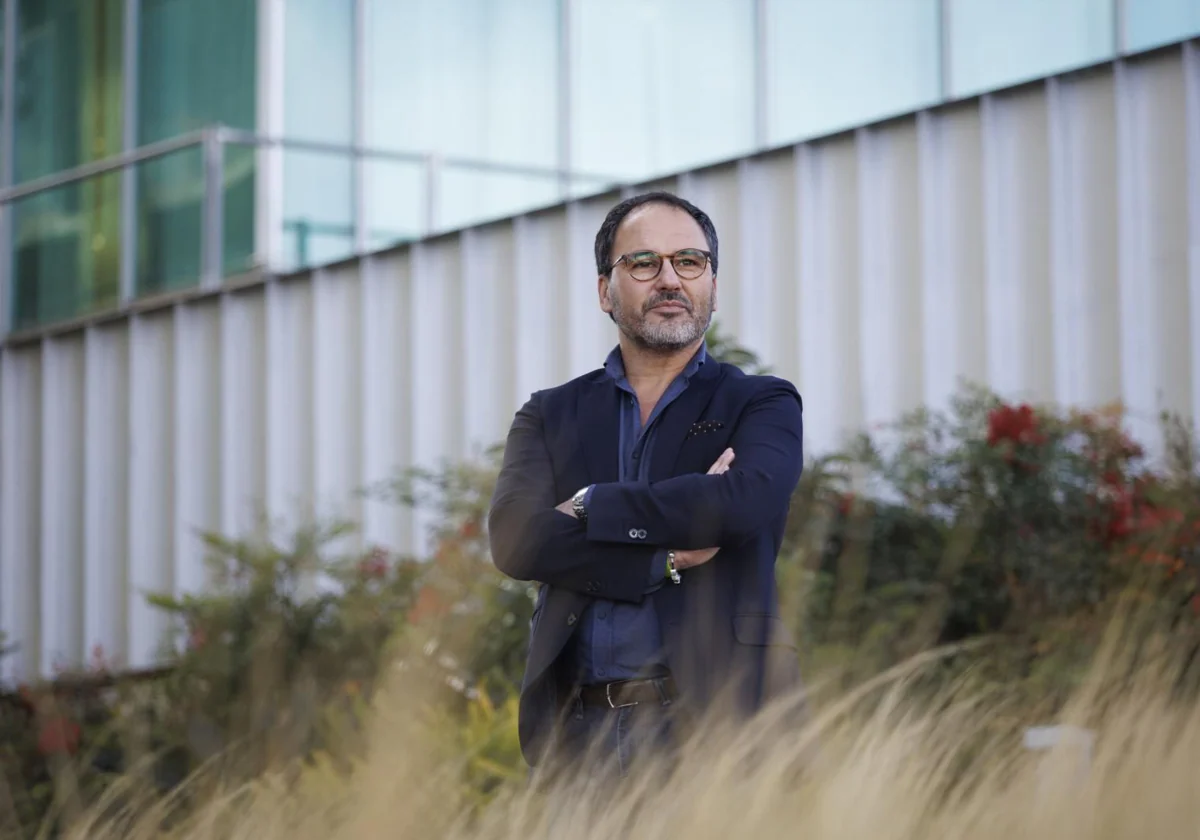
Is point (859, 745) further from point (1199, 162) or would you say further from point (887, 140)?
point (887, 140)

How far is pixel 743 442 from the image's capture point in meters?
3.06

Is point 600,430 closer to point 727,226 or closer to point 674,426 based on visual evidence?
point 674,426

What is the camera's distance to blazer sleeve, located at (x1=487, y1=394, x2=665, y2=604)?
2.89 m

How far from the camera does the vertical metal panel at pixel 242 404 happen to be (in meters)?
9.12

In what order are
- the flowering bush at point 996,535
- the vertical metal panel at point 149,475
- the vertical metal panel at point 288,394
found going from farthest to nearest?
the vertical metal panel at point 149,475
the vertical metal panel at point 288,394
the flowering bush at point 996,535

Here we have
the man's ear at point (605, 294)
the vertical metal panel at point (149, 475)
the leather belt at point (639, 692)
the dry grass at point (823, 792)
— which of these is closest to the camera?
the dry grass at point (823, 792)

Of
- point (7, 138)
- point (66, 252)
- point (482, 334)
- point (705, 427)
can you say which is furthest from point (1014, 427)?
point (7, 138)

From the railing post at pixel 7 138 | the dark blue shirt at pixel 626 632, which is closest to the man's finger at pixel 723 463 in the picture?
the dark blue shirt at pixel 626 632

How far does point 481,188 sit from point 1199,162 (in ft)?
18.3

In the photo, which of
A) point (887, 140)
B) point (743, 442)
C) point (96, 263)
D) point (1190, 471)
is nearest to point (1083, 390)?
point (1190, 471)

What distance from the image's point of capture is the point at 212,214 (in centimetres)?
975

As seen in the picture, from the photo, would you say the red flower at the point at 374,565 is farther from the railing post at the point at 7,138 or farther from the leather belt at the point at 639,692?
the leather belt at the point at 639,692

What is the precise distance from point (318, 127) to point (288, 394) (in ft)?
6.87

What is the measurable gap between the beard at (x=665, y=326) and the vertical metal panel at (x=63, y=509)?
754 cm
